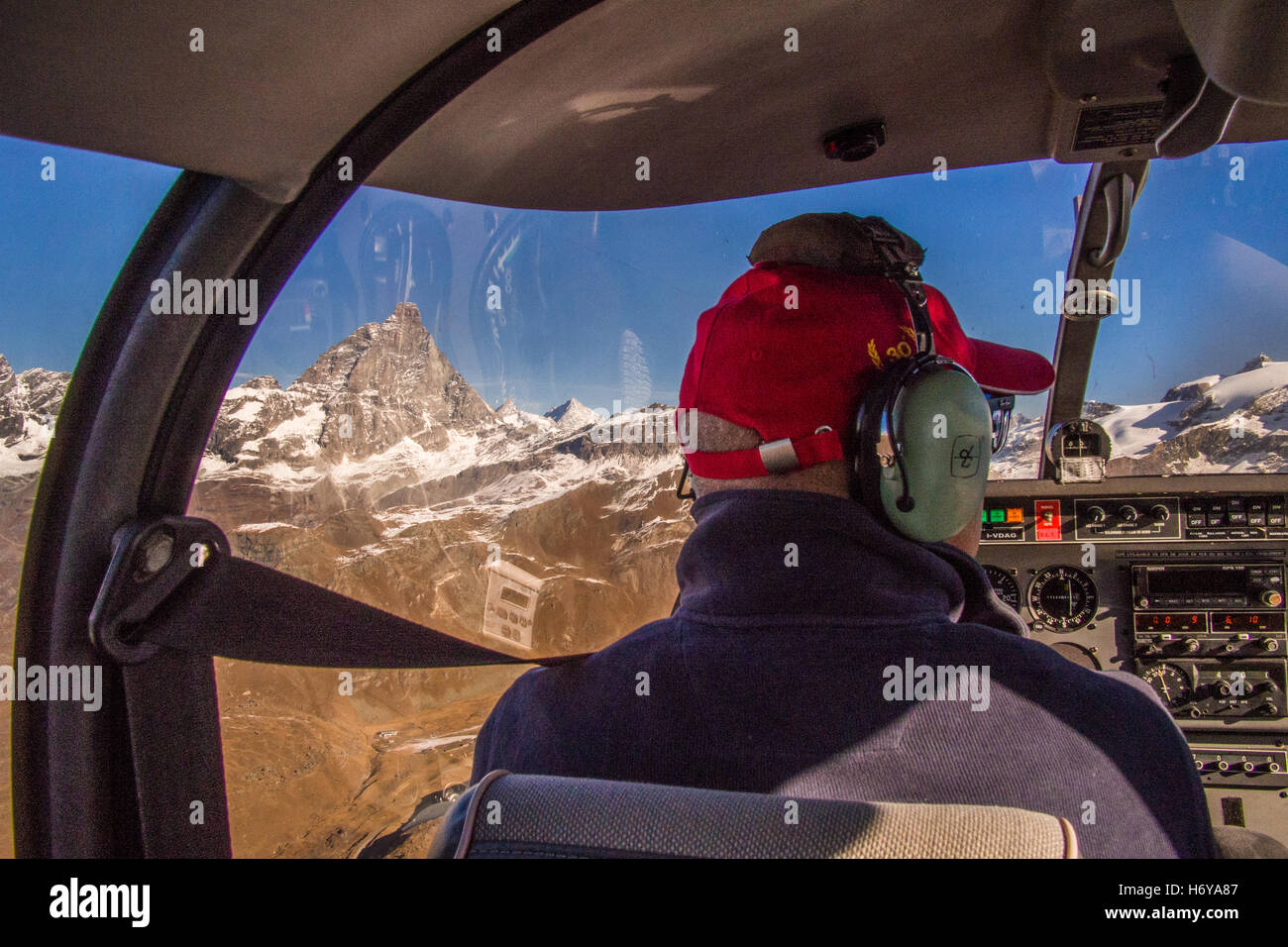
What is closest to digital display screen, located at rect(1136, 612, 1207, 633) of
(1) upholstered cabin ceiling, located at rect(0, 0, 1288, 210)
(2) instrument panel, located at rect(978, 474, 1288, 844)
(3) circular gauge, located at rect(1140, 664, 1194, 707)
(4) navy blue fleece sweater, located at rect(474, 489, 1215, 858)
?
(2) instrument panel, located at rect(978, 474, 1288, 844)

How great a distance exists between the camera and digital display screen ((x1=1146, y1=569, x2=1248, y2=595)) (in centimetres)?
202

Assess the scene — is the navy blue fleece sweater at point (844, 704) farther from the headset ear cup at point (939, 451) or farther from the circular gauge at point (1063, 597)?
the circular gauge at point (1063, 597)

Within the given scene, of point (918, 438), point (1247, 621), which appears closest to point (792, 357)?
point (918, 438)

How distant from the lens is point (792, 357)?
934 millimetres

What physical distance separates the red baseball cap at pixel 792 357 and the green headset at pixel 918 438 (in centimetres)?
3

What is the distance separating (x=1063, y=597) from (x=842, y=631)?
5.53ft

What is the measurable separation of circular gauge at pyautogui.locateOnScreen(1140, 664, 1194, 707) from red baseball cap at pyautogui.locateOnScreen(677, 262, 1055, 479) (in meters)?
1.66

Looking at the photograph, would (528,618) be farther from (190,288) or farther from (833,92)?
(833,92)

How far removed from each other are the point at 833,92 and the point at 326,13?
1036 mm

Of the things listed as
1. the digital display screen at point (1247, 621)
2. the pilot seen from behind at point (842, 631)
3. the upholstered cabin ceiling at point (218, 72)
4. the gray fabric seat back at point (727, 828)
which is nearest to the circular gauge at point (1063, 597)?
the digital display screen at point (1247, 621)

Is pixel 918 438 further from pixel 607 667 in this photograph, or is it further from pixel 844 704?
pixel 607 667

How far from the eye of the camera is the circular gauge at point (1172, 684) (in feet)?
6.66

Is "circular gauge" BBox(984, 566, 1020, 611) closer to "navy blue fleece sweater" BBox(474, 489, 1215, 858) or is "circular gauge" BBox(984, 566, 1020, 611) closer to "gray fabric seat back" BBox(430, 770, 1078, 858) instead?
"navy blue fleece sweater" BBox(474, 489, 1215, 858)
